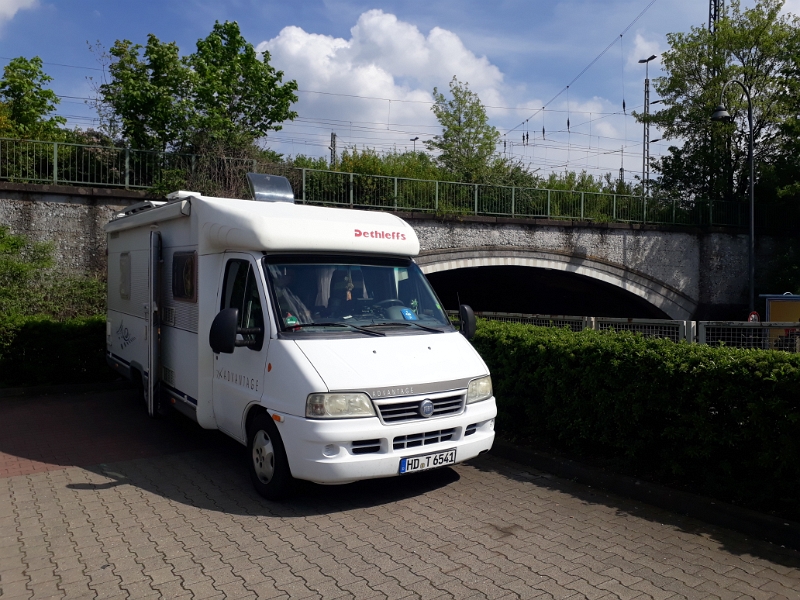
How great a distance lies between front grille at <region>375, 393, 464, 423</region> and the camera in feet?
17.7

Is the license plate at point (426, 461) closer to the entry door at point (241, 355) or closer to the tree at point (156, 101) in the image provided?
the entry door at point (241, 355)

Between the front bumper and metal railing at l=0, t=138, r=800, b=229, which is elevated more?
metal railing at l=0, t=138, r=800, b=229

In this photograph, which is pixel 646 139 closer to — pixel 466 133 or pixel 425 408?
pixel 466 133

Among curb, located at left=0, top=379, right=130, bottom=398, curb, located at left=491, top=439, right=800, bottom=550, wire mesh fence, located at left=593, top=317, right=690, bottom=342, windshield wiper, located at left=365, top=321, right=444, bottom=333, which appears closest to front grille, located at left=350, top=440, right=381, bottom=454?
windshield wiper, located at left=365, top=321, right=444, bottom=333

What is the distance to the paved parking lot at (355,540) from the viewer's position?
13.9 ft

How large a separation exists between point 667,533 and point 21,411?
8.81m

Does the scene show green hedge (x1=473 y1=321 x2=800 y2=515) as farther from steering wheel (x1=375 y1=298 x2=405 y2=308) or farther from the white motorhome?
Result: steering wheel (x1=375 y1=298 x2=405 y2=308)

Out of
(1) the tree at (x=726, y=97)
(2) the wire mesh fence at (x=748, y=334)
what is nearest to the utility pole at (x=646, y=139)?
(1) the tree at (x=726, y=97)

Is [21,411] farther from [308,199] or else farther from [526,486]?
[308,199]

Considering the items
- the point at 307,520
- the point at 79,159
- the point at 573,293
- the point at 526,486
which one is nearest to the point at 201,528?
the point at 307,520

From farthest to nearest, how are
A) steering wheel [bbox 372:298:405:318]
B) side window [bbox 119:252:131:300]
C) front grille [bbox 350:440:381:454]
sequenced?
side window [bbox 119:252:131:300], steering wheel [bbox 372:298:405:318], front grille [bbox 350:440:381:454]

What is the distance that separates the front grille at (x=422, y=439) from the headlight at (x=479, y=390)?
1.22 feet

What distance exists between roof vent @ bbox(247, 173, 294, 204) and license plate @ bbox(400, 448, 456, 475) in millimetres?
3754

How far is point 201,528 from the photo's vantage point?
17.2ft
